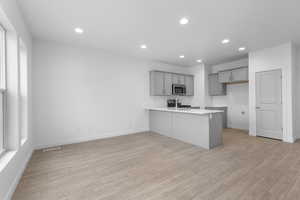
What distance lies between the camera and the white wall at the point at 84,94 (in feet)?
11.3

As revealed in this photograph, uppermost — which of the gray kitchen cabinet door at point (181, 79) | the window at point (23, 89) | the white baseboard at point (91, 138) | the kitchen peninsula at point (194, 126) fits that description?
the gray kitchen cabinet door at point (181, 79)

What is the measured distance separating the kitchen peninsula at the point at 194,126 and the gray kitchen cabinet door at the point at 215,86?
→ 8.34ft

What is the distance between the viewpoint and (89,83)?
4.06 metres

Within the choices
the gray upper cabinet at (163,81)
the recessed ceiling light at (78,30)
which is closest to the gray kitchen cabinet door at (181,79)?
the gray upper cabinet at (163,81)

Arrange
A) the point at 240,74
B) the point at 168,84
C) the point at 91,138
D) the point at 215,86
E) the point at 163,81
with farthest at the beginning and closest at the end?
the point at 215,86, the point at 168,84, the point at 163,81, the point at 240,74, the point at 91,138

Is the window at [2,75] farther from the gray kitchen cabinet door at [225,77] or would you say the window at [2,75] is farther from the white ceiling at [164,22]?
the gray kitchen cabinet door at [225,77]

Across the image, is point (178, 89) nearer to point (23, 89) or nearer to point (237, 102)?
point (237, 102)

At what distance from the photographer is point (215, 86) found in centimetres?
591

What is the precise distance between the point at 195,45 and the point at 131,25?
6.74 feet

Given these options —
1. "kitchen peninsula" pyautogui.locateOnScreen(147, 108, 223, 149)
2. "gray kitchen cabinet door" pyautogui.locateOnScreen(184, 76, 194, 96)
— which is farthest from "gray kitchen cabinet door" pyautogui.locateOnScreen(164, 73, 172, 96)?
"kitchen peninsula" pyautogui.locateOnScreen(147, 108, 223, 149)

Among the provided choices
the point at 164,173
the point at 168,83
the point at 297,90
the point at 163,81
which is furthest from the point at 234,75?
the point at 164,173

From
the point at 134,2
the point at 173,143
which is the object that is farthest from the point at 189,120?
the point at 134,2

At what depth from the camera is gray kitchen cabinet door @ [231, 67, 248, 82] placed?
4824 millimetres

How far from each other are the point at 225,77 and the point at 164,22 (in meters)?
3.86
